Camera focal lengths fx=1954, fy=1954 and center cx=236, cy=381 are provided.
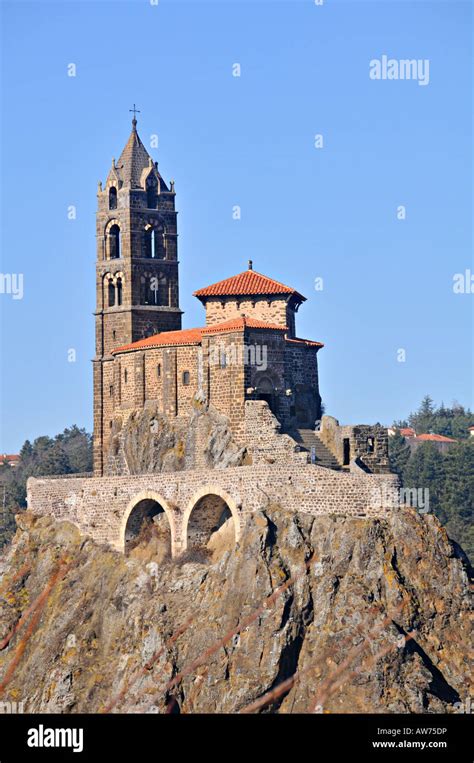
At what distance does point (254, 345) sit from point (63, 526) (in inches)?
553

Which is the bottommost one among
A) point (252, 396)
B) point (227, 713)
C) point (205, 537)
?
point (227, 713)

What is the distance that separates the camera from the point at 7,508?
146 m

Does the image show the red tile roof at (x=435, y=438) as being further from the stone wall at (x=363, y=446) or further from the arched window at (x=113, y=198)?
the stone wall at (x=363, y=446)

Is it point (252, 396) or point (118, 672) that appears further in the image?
point (252, 396)

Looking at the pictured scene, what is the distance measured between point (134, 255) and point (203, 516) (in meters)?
19.4

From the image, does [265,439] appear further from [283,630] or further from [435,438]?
[435,438]

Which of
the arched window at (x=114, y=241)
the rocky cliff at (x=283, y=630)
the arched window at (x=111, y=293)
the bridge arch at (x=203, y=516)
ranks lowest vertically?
the rocky cliff at (x=283, y=630)

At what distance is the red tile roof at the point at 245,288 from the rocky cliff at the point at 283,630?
13.3m

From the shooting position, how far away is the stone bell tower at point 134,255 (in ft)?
326

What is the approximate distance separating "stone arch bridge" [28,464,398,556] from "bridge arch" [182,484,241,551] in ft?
0.14

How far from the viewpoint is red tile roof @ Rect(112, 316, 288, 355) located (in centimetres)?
8819

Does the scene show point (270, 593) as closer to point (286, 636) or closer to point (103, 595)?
point (286, 636)

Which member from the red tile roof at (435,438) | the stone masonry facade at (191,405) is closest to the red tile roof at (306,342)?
the stone masonry facade at (191,405)
